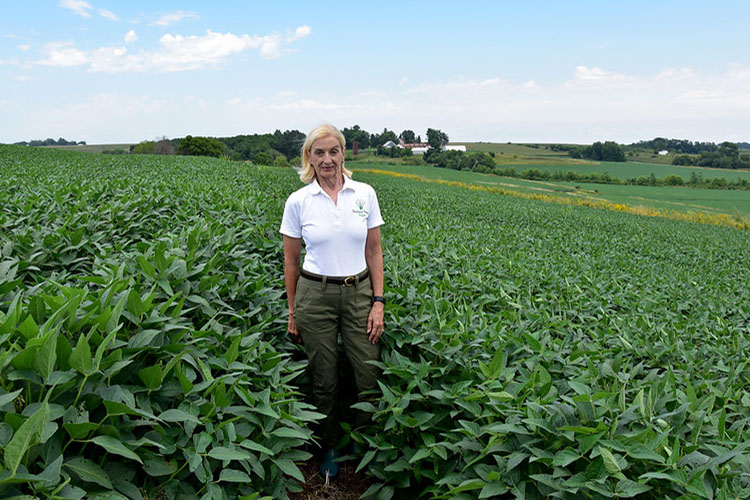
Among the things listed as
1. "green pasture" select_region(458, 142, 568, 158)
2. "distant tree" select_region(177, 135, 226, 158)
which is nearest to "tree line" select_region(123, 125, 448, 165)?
"distant tree" select_region(177, 135, 226, 158)

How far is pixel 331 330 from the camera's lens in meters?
3.34

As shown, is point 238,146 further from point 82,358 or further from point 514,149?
point 82,358

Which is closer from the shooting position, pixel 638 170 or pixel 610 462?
pixel 610 462

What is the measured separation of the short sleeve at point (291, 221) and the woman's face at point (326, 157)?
0.88ft

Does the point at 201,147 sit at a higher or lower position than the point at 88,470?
higher

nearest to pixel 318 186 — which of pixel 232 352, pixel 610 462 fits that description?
pixel 232 352

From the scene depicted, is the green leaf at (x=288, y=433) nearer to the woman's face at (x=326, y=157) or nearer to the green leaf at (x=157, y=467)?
the green leaf at (x=157, y=467)

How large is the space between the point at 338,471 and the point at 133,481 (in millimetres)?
1814

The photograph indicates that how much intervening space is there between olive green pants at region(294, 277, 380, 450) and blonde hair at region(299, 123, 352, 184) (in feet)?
2.37

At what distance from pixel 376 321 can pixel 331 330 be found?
1.05 ft

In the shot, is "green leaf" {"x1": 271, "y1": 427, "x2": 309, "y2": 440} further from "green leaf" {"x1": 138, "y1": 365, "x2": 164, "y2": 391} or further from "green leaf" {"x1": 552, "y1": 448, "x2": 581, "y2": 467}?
"green leaf" {"x1": 552, "y1": 448, "x2": 581, "y2": 467}

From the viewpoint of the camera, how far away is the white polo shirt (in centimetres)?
319

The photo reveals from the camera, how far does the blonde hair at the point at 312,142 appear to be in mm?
3168

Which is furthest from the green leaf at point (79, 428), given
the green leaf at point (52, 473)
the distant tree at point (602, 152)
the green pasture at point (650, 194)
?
the distant tree at point (602, 152)
